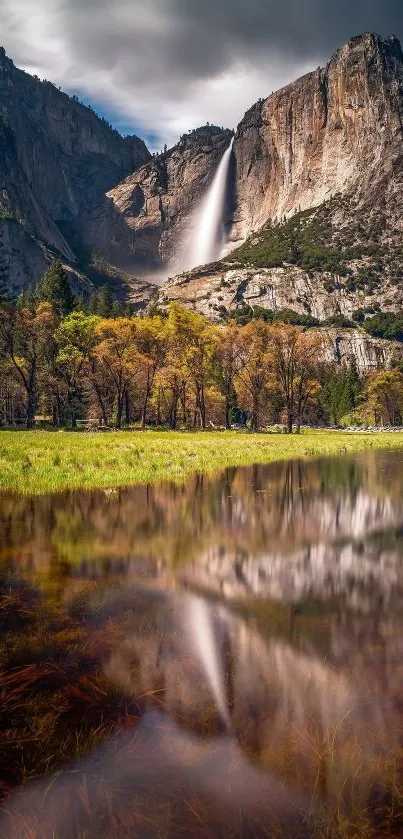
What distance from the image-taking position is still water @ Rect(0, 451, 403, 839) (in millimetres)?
3377

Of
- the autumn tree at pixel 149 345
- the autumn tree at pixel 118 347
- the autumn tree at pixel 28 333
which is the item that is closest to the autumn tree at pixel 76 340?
the autumn tree at pixel 118 347

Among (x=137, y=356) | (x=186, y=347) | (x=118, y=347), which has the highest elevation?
(x=186, y=347)

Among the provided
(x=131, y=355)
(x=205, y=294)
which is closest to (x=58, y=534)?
(x=131, y=355)

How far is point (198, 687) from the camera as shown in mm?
4902

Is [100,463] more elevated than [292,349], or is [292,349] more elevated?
[292,349]

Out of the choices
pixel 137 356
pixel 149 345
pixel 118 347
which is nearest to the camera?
pixel 137 356

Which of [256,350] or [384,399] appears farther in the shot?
[384,399]

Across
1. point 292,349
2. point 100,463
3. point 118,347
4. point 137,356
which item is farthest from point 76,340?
point 100,463

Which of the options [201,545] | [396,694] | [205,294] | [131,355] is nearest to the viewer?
[396,694]

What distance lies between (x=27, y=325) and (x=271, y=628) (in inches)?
2376

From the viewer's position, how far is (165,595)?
24.9ft

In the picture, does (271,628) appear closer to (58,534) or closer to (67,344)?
(58,534)

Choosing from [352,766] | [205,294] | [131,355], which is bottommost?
[352,766]

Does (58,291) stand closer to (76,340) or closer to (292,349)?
(76,340)
